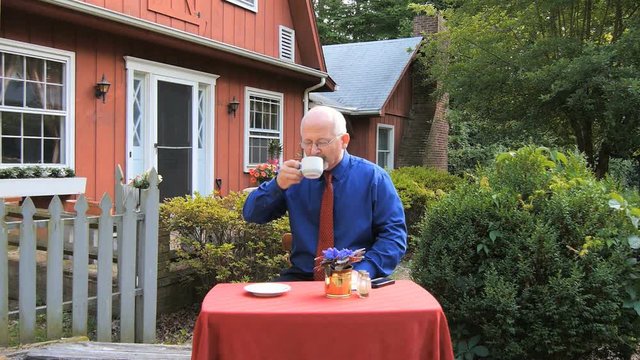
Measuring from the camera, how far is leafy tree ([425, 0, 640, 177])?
782 centimetres

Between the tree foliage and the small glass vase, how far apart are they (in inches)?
1094

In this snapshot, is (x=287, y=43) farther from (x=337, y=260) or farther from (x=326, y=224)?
(x=337, y=260)

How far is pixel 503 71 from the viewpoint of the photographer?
30.9 ft

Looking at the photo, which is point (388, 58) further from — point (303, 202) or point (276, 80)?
point (303, 202)

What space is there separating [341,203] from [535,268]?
1.30 metres

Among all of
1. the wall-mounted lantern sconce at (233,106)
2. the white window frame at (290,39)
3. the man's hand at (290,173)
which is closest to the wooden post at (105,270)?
the man's hand at (290,173)

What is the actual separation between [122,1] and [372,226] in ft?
19.8

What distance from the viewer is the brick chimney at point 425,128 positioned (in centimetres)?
1725

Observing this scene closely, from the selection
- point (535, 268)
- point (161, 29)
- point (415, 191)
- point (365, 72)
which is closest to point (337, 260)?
point (535, 268)

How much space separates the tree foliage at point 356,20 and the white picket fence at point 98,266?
1025 inches

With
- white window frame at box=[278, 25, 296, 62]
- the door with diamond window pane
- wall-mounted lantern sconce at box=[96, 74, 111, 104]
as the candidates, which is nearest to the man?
wall-mounted lantern sconce at box=[96, 74, 111, 104]

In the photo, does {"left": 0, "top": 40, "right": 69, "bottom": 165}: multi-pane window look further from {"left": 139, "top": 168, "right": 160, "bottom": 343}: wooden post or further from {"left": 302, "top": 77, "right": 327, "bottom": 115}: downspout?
{"left": 302, "top": 77, "right": 327, "bottom": 115}: downspout

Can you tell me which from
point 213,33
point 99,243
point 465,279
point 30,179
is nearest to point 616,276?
point 465,279

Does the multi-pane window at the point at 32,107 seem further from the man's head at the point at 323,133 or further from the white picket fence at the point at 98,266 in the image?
the man's head at the point at 323,133
